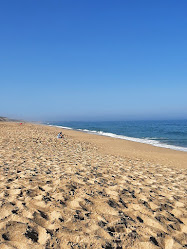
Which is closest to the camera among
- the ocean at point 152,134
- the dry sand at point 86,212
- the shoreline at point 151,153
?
the dry sand at point 86,212

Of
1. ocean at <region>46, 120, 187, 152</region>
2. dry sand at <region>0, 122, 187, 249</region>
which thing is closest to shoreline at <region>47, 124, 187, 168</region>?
ocean at <region>46, 120, 187, 152</region>

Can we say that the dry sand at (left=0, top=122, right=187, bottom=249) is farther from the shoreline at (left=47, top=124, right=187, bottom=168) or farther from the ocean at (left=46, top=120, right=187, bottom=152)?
the ocean at (left=46, top=120, right=187, bottom=152)

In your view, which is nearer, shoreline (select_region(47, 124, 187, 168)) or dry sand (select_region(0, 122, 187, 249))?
dry sand (select_region(0, 122, 187, 249))

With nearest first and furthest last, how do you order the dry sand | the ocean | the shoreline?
1. the dry sand
2. the shoreline
3. the ocean

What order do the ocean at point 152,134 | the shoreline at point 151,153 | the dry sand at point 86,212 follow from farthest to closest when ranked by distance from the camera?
the ocean at point 152,134 < the shoreline at point 151,153 < the dry sand at point 86,212

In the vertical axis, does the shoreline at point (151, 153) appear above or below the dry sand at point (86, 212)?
below

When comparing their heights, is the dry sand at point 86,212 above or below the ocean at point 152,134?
above

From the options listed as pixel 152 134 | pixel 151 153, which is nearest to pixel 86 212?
pixel 151 153

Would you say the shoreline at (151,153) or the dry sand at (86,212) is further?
the shoreline at (151,153)

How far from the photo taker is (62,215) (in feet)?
10.3

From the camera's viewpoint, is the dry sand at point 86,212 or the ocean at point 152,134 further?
the ocean at point 152,134

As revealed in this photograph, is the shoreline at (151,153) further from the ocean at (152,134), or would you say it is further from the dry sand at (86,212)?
the dry sand at (86,212)

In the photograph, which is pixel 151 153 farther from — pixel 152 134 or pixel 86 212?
pixel 152 134

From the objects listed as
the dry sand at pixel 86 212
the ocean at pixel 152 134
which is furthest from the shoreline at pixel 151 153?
the dry sand at pixel 86 212
